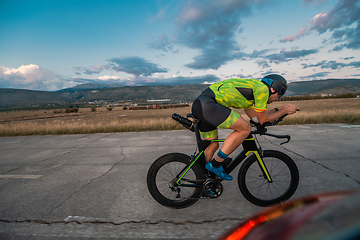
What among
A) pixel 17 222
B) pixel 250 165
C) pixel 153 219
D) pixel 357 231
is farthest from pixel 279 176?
pixel 17 222

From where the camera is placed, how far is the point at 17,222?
8.95 ft

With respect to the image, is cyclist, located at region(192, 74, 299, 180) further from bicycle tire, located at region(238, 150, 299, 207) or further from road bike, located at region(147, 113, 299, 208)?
bicycle tire, located at region(238, 150, 299, 207)

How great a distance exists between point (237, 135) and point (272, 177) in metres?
0.88

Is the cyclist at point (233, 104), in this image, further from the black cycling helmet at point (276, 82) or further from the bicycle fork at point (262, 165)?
the bicycle fork at point (262, 165)

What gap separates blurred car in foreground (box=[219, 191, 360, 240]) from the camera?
717 mm

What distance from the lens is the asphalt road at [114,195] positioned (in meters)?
2.50

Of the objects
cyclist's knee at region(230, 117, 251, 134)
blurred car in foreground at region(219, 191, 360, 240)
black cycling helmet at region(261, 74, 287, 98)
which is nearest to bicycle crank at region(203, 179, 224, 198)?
cyclist's knee at region(230, 117, 251, 134)

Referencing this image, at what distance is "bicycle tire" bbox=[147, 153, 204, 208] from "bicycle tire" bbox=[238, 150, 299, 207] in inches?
24.6

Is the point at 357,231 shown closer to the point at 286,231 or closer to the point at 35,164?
the point at 286,231

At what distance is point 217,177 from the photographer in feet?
9.26

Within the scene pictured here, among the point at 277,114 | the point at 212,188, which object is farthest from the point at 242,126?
the point at 212,188

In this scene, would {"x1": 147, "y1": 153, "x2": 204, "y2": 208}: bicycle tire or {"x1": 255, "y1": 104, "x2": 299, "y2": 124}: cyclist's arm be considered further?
{"x1": 147, "y1": 153, "x2": 204, "y2": 208}: bicycle tire

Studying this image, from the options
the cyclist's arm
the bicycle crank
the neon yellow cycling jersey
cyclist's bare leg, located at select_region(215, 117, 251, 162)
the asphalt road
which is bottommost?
the asphalt road

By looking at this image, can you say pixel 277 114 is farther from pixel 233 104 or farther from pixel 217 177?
pixel 217 177
